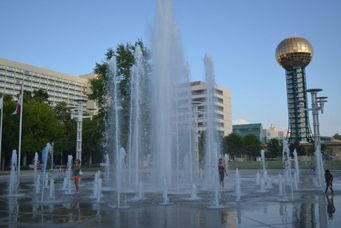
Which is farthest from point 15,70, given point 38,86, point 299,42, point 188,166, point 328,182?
point 328,182

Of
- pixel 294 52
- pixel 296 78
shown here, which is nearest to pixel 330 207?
pixel 294 52

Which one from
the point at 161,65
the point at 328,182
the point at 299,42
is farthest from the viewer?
the point at 299,42

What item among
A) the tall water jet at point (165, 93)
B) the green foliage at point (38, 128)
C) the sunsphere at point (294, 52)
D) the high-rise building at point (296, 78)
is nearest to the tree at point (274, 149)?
the high-rise building at point (296, 78)

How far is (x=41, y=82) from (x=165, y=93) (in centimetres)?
13226

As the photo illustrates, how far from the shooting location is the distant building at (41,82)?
127188 millimetres

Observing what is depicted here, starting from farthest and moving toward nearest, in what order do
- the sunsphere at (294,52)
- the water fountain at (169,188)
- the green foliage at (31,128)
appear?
the sunsphere at (294,52) → the green foliage at (31,128) → the water fountain at (169,188)

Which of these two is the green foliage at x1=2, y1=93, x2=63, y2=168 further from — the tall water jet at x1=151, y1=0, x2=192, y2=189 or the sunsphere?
the sunsphere

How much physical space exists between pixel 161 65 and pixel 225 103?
410ft

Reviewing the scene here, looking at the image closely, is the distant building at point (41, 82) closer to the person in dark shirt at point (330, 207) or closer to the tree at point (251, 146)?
the tree at point (251, 146)

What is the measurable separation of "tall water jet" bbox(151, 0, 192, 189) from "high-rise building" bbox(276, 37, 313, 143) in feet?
368

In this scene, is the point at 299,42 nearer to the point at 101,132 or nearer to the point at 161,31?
the point at 101,132

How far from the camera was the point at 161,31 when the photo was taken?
2250 centimetres

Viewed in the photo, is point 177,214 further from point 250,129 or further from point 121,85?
point 250,129

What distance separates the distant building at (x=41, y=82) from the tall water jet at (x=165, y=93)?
9001 cm
